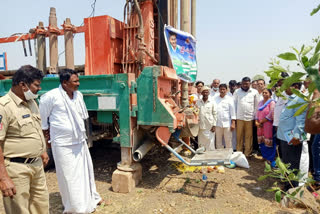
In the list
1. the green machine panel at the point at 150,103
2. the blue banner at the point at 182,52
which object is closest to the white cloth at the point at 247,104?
the blue banner at the point at 182,52

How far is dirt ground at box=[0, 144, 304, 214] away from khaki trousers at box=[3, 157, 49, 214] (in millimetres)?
964

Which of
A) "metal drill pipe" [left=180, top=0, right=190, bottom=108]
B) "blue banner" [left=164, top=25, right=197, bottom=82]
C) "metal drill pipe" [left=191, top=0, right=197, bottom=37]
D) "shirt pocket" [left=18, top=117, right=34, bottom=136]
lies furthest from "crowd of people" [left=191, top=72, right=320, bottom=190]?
"shirt pocket" [left=18, top=117, right=34, bottom=136]

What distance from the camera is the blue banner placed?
166 inches

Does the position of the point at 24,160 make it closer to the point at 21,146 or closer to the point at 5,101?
the point at 21,146

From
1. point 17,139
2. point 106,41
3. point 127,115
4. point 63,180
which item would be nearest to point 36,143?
point 17,139

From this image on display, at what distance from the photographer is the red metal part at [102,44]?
13.0 feet

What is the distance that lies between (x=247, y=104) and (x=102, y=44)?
3306mm

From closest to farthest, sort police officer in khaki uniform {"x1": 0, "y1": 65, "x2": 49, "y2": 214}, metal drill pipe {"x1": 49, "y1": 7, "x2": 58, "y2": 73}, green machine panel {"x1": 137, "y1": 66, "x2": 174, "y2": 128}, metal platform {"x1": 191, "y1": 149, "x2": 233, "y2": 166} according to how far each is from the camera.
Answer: police officer in khaki uniform {"x1": 0, "y1": 65, "x2": 49, "y2": 214}
metal platform {"x1": 191, "y1": 149, "x2": 233, "y2": 166}
green machine panel {"x1": 137, "y1": 66, "x2": 174, "y2": 128}
metal drill pipe {"x1": 49, "y1": 7, "x2": 58, "y2": 73}

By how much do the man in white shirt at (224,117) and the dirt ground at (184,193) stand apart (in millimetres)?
898

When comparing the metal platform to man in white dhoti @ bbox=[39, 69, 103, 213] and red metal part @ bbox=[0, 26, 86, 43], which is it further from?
red metal part @ bbox=[0, 26, 86, 43]

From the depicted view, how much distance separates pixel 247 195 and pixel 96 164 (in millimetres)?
2929

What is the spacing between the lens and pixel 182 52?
460 cm

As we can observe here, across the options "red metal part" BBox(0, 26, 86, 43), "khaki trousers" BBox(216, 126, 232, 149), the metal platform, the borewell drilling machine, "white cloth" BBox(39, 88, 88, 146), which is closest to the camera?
"white cloth" BBox(39, 88, 88, 146)

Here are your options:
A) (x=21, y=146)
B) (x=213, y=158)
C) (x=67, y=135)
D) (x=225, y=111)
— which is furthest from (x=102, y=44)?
(x=225, y=111)
